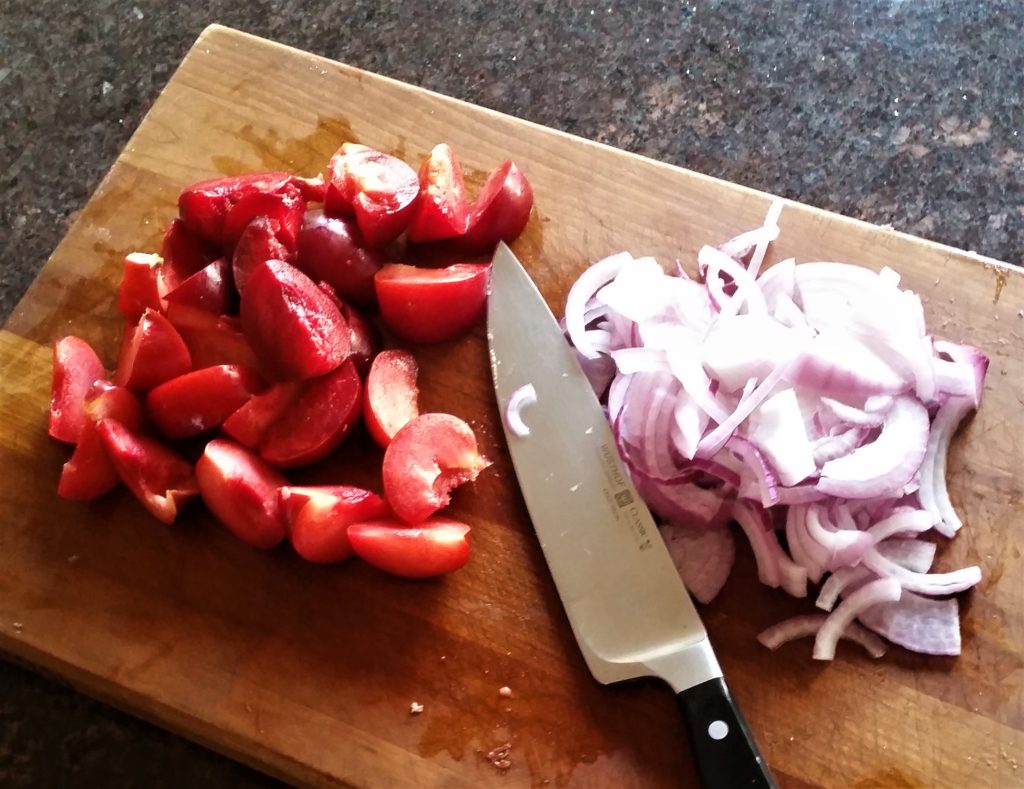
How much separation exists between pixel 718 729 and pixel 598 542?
319mm

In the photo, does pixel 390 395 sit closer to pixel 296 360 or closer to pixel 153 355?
pixel 296 360

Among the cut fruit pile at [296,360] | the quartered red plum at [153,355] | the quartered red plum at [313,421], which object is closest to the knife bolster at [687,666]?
the cut fruit pile at [296,360]

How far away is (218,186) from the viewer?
1.66m

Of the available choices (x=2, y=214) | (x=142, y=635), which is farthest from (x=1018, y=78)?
(x=2, y=214)

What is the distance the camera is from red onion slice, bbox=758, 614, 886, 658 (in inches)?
57.5

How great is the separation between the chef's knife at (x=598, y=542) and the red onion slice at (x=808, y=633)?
4.8 inches

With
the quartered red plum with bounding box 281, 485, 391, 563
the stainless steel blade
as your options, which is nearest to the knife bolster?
the stainless steel blade

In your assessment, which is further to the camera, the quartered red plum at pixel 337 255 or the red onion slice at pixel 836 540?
the quartered red plum at pixel 337 255

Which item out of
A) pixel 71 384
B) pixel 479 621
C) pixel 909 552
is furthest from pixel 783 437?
pixel 71 384

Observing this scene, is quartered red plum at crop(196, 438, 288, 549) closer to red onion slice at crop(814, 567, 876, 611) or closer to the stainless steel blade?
the stainless steel blade

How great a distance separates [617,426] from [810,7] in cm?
129

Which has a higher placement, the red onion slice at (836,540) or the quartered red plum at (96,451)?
the quartered red plum at (96,451)

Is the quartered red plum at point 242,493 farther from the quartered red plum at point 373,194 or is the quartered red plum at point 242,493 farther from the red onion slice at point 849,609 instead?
the red onion slice at point 849,609

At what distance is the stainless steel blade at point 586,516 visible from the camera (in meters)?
1.42
